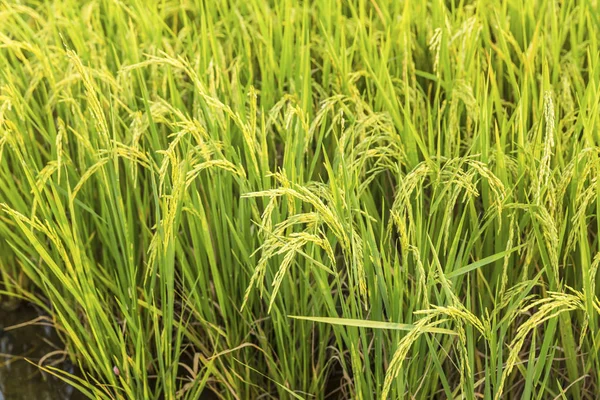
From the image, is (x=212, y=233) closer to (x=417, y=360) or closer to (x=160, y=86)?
(x=160, y=86)

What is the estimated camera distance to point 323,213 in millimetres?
1273

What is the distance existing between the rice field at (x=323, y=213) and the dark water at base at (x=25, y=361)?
0.06 meters

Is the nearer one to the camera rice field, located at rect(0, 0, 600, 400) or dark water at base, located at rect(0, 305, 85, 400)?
rice field, located at rect(0, 0, 600, 400)

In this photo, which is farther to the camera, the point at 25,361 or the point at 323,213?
the point at 25,361

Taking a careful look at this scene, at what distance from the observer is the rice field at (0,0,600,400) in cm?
142

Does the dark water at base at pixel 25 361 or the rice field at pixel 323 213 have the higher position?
the rice field at pixel 323 213

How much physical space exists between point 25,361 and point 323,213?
114cm

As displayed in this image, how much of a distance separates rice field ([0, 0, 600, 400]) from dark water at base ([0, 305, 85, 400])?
6cm

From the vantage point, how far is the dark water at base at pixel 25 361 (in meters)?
1.90

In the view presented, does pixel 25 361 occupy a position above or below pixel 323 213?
below

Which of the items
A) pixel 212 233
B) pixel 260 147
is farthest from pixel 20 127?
pixel 260 147

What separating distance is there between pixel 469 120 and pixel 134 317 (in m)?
0.92

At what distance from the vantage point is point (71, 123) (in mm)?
2145

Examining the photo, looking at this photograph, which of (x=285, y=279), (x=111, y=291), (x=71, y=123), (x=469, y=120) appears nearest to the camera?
(x=285, y=279)
